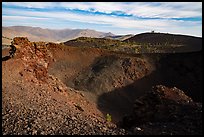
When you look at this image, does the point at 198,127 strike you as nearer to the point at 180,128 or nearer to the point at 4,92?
the point at 180,128

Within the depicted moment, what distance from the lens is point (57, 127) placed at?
29.3ft

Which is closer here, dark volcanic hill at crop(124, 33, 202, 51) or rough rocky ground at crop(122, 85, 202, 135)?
rough rocky ground at crop(122, 85, 202, 135)

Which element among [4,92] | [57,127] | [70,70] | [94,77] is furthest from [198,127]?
[70,70]

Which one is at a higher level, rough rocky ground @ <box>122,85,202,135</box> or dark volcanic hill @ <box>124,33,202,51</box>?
dark volcanic hill @ <box>124,33,202,51</box>

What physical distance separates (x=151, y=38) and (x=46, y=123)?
40.1 meters

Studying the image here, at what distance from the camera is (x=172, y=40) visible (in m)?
44.4

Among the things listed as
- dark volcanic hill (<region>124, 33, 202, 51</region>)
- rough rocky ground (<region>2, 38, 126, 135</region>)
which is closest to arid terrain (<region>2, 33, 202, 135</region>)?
rough rocky ground (<region>2, 38, 126, 135</region>)

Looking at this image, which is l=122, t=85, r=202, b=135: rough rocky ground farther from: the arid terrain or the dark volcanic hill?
the dark volcanic hill

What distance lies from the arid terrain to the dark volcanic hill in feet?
0.80

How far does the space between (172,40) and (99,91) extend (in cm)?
2218

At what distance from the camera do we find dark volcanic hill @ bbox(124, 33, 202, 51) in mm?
38631

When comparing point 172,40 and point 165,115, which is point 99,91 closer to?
point 165,115

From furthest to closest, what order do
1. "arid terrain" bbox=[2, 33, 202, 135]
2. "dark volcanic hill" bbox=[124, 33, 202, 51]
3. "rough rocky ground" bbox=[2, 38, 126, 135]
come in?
"dark volcanic hill" bbox=[124, 33, 202, 51], "arid terrain" bbox=[2, 33, 202, 135], "rough rocky ground" bbox=[2, 38, 126, 135]

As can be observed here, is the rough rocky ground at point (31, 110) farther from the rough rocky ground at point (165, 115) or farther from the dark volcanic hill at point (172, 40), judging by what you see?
the dark volcanic hill at point (172, 40)
